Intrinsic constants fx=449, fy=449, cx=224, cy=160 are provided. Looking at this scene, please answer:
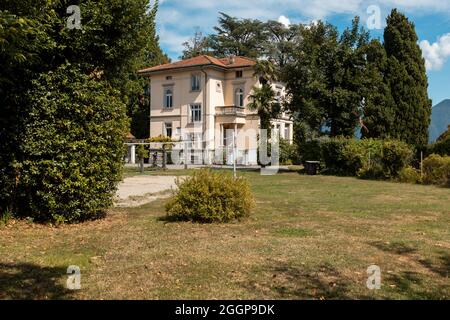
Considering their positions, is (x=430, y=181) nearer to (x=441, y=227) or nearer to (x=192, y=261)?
(x=441, y=227)

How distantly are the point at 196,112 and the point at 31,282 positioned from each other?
3862cm

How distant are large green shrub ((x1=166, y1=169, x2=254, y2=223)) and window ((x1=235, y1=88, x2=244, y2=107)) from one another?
3450 centimetres

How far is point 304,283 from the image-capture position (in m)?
5.07

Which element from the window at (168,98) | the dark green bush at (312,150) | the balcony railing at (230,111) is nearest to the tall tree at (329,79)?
the dark green bush at (312,150)

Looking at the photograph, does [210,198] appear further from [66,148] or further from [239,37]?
[239,37]

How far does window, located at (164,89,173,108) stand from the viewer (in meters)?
44.8

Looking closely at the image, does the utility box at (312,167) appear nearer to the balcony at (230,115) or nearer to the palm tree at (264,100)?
the palm tree at (264,100)

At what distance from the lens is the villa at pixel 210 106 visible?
41.8 meters

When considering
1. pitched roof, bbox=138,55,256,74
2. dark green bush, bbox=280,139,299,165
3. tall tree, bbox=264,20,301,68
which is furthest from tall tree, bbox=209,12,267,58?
dark green bush, bbox=280,139,299,165

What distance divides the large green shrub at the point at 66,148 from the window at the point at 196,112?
112ft

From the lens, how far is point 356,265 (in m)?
5.84

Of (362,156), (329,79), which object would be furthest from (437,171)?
(329,79)
